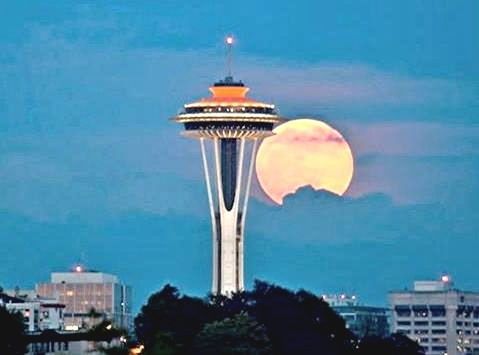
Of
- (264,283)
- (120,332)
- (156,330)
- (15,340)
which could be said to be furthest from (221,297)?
(120,332)

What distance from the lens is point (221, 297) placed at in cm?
18100

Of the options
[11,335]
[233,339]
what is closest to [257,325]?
[233,339]

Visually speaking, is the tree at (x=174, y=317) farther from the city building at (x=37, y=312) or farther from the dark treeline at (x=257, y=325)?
the city building at (x=37, y=312)

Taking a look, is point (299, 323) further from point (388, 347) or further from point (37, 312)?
point (37, 312)

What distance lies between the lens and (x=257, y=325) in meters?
150

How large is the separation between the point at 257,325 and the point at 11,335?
110 ft

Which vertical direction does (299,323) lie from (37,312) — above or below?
below

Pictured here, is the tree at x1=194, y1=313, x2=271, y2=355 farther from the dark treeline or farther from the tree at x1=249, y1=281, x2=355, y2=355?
the tree at x1=249, y1=281, x2=355, y2=355

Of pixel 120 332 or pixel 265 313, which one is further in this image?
pixel 265 313

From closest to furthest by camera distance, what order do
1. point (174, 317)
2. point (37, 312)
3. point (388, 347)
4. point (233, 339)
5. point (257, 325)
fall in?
1. point (233, 339)
2. point (257, 325)
3. point (174, 317)
4. point (388, 347)
5. point (37, 312)

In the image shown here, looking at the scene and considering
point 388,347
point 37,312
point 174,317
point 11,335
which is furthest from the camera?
point 37,312

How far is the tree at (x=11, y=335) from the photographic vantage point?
4520 inches

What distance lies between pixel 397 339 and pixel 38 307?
20.2m

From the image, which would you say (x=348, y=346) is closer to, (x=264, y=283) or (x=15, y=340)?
(x=264, y=283)
